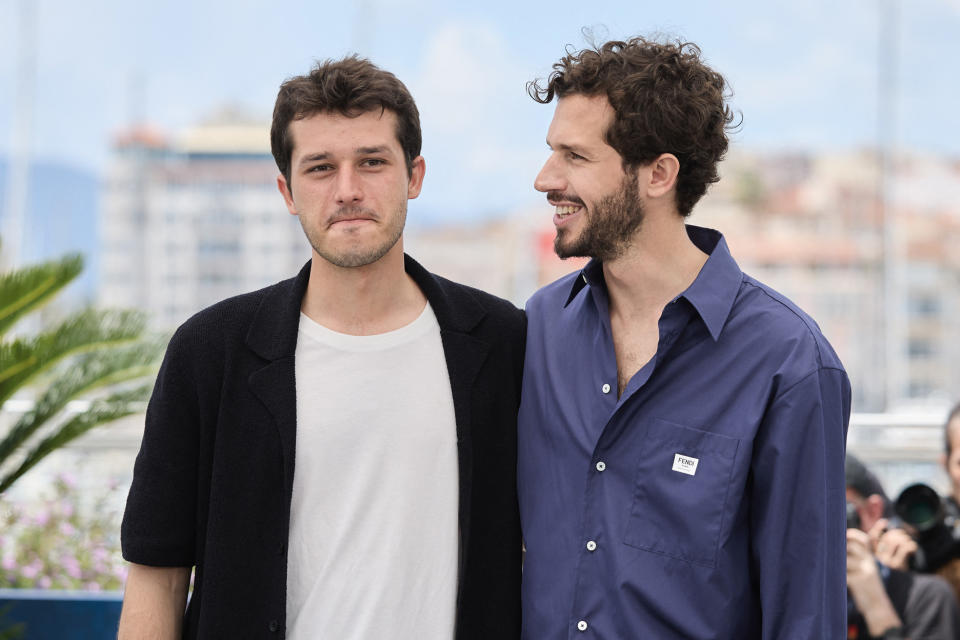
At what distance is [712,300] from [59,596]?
9.78 ft

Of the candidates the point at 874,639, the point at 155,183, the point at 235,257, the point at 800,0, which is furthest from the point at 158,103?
the point at 874,639

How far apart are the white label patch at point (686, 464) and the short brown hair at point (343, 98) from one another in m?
0.80

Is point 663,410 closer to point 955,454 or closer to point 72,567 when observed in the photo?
point 955,454

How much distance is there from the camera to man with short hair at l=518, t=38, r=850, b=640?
6.64 feet

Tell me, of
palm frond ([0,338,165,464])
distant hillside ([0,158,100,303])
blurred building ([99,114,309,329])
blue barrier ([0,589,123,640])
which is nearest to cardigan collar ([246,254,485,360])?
palm frond ([0,338,165,464])

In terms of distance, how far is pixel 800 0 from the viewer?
57.3 ft

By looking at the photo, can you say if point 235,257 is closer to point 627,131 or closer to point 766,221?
point 766,221

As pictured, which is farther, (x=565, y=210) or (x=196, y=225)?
(x=196, y=225)

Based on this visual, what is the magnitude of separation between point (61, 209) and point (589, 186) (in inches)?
520

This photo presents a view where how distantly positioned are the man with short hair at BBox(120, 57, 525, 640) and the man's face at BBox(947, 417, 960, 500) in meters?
2.01

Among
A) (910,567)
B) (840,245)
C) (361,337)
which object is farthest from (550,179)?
(840,245)

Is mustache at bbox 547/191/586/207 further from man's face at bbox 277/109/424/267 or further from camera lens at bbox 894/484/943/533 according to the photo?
camera lens at bbox 894/484/943/533

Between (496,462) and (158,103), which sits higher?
(158,103)

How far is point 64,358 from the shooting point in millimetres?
Result: 3824
